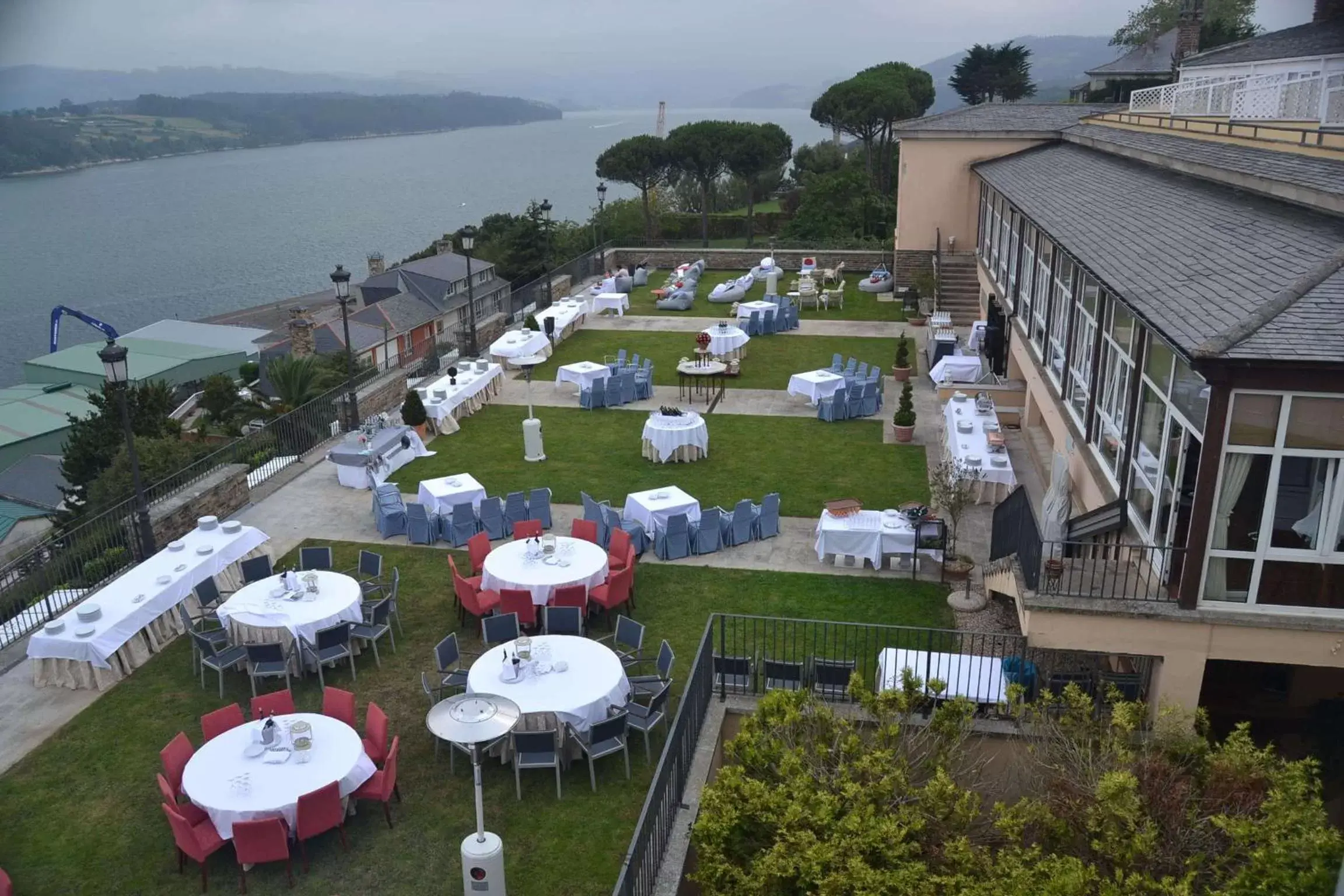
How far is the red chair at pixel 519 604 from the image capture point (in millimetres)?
11656

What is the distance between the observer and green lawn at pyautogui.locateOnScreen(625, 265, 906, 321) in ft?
98.0

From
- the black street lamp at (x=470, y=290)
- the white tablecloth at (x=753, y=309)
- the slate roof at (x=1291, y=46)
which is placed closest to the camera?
the slate roof at (x=1291, y=46)

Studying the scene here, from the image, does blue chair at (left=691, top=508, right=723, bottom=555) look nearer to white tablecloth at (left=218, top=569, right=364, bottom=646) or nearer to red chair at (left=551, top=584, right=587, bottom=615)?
red chair at (left=551, top=584, right=587, bottom=615)

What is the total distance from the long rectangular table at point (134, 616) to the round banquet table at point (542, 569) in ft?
11.6

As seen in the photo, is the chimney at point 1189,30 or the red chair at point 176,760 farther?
the chimney at point 1189,30

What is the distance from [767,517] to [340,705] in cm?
695

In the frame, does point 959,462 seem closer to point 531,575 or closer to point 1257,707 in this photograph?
point 1257,707

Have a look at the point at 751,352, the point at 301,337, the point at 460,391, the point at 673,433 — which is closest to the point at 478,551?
the point at 673,433

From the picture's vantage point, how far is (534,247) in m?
68.2

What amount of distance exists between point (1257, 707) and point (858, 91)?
51016 millimetres

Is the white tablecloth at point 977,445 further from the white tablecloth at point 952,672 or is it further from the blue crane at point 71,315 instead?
the blue crane at point 71,315

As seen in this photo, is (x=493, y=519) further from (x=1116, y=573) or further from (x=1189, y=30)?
(x=1189, y=30)

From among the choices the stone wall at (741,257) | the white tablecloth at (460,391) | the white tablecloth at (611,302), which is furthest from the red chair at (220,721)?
the stone wall at (741,257)

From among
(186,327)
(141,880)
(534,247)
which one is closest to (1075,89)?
(534,247)
